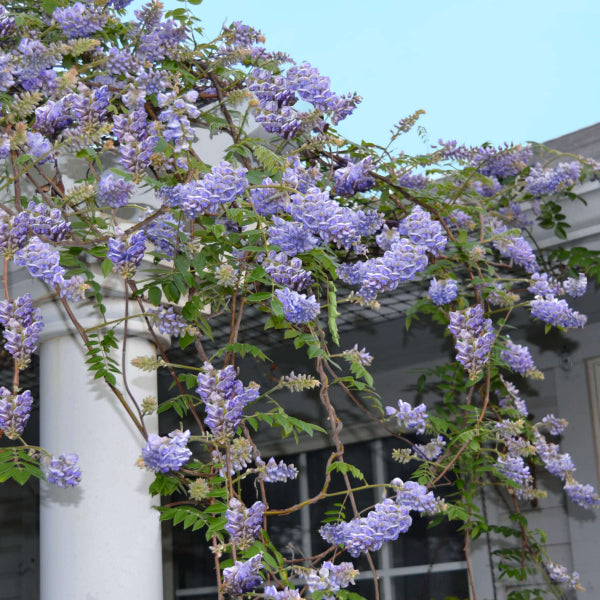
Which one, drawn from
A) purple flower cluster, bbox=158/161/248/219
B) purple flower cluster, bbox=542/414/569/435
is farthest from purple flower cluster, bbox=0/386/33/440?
purple flower cluster, bbox=542/414/569/435

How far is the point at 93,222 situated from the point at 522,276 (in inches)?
84.2

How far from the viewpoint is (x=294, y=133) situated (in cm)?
240

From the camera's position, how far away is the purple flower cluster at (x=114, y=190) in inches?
82.3

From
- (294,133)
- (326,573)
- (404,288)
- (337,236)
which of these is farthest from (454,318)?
(404,288)

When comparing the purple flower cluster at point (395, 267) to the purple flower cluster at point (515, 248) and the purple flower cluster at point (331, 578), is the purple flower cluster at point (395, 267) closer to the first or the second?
the purple flower cluster at point (331, 578)

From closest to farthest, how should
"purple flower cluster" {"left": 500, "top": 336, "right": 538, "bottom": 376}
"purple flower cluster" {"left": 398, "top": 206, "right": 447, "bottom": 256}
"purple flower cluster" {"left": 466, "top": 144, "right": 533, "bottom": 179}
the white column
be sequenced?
"purple flower cluster" {"left": 398, "top": 206, "right": 447, "bottom": 256} → the white column → "purple flower cluster" {"left": 500, "top": 336, "right": 538, "bottom": 376} → "purple flower cluster" {"left": 466, "top": 144, "right": 533, "bottom": 179}

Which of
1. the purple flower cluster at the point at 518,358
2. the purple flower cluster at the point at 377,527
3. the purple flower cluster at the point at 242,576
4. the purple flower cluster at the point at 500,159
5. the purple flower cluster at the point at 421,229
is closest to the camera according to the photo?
the purple flower cluster at the point at 242,576

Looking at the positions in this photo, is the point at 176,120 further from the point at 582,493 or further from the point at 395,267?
the point at 582,493

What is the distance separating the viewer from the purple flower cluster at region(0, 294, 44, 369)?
1.93m

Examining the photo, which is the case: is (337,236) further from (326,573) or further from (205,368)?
(326,573)

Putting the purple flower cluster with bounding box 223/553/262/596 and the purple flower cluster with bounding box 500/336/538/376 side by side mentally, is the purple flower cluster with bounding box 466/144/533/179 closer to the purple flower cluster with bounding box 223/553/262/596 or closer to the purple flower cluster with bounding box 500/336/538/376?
the purple flower cluster with bounding box 500/336/538/376

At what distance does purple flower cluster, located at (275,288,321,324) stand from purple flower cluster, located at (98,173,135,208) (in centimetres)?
46

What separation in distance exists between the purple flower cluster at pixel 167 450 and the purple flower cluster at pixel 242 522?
14 centimetres

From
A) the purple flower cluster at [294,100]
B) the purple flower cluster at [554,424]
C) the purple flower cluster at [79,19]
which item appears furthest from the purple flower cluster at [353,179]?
the purple flower cluster at [554,424]
